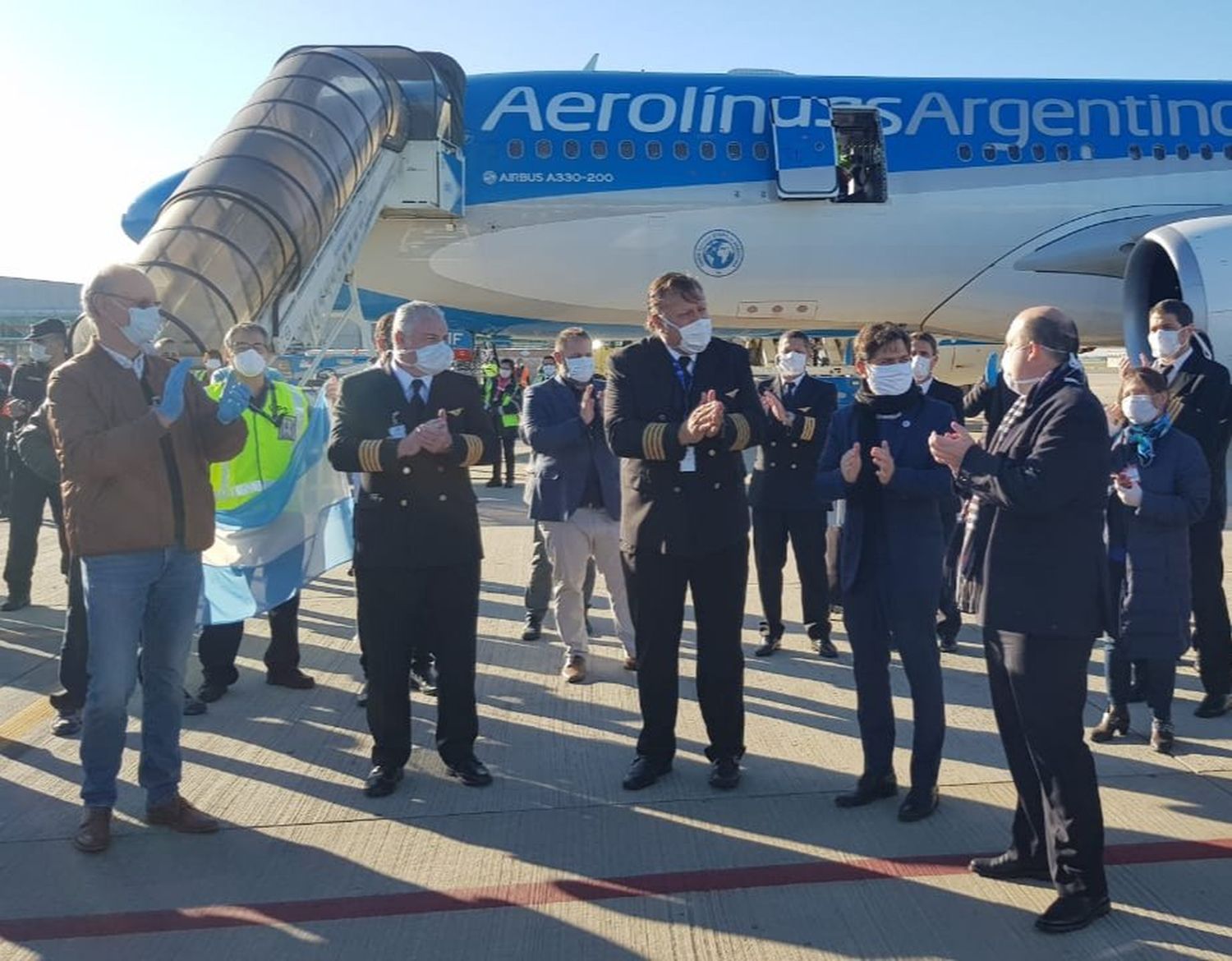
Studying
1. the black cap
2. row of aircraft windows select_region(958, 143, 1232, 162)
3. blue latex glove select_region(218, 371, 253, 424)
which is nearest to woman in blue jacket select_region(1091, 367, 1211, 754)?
blue latex glove select_region(218, 371, 253, 424)

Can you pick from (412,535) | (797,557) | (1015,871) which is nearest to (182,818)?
(412,535)

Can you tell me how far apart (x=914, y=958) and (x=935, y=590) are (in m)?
1.35

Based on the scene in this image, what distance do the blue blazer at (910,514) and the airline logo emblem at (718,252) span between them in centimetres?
825

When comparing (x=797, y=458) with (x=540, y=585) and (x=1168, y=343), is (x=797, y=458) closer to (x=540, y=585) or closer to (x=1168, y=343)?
(x=540, y=585)

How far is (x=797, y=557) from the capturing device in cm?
591

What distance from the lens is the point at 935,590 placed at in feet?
12.1

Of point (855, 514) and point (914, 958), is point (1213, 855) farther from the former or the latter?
point (855, 514)

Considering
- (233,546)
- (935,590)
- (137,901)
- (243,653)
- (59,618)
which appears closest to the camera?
(137,901)

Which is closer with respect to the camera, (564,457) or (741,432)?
(741,432)

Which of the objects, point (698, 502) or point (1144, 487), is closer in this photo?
point (698, 502)

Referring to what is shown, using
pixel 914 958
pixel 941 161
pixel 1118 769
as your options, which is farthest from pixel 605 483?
pixel 941 161

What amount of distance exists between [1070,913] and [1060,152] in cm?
1151

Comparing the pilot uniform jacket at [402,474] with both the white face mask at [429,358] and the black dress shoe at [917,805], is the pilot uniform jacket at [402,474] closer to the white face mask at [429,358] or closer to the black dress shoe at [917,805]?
the white face mask at [429,358]

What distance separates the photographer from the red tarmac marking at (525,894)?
9.94 feet
